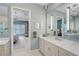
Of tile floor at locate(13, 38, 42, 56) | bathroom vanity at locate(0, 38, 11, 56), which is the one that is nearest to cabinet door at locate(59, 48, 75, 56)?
tile floor at locate(13, 38, 42, 56)

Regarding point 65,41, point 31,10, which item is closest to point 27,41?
point 31,10

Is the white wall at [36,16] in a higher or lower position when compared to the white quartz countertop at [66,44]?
higher

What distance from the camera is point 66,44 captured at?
60.9 inches

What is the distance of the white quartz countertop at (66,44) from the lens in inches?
54.3

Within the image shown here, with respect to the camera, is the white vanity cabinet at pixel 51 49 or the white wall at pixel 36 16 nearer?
the white vanity cabinet at pixel 51 49

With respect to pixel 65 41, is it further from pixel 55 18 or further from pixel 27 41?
pixel 27 41

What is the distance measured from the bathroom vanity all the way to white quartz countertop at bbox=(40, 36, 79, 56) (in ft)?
2.14

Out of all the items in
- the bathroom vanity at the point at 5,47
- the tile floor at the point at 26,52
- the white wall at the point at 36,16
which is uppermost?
the white wall at the point at 36,16

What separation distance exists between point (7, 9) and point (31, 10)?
1.31 feet

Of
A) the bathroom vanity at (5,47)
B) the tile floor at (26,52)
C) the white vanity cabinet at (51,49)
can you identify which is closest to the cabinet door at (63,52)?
the white vanity cabinet at (51,49)

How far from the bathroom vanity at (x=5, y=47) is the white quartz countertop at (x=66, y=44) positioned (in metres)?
0.65

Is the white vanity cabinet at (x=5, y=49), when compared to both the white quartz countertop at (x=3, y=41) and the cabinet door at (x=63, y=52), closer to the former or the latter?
the white quartz countertop at (x=3, y=41)

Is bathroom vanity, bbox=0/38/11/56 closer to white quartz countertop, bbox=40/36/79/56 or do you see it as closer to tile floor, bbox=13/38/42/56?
tile floor, bbox=13/38/42/56

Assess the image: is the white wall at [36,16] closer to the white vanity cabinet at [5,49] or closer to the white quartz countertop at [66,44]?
the white quartz countertop at [66,44]
